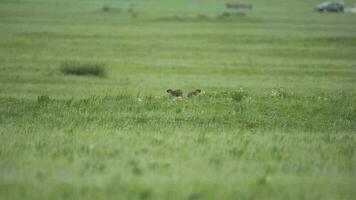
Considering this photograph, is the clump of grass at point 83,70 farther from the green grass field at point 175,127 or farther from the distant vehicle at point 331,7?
the distant vehicle at point 331,7

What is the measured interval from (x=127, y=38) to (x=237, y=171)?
35.7 meters

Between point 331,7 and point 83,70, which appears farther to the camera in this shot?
point 331,7

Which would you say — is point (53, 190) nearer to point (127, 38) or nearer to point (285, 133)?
point (285, 133)

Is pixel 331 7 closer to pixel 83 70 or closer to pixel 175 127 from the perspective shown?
pixel 83 70

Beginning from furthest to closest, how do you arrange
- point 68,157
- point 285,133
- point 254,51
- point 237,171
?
1. point 254,51
2. point 285,133
3. point 68,157
4. point 237,171

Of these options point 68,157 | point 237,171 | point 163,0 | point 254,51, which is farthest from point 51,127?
point 163,0

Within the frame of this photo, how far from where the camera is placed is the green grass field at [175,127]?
7.22 meters

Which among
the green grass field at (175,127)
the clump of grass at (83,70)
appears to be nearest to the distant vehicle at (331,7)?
the green grass field at (175,127)

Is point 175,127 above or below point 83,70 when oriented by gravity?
above

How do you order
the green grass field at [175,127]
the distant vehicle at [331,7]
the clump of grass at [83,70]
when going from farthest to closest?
the distant vehicle at [331,7], the clump of grass at [83,70], the green grass field at [175,127]

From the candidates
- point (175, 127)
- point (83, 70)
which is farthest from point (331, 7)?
point (175, 127)

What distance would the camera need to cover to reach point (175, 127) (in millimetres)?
12125

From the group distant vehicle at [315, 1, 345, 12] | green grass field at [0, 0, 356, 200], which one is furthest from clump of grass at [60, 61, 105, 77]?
distant vehicle at [315, 1, 345, 12]

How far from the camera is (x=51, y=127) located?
1185cm
